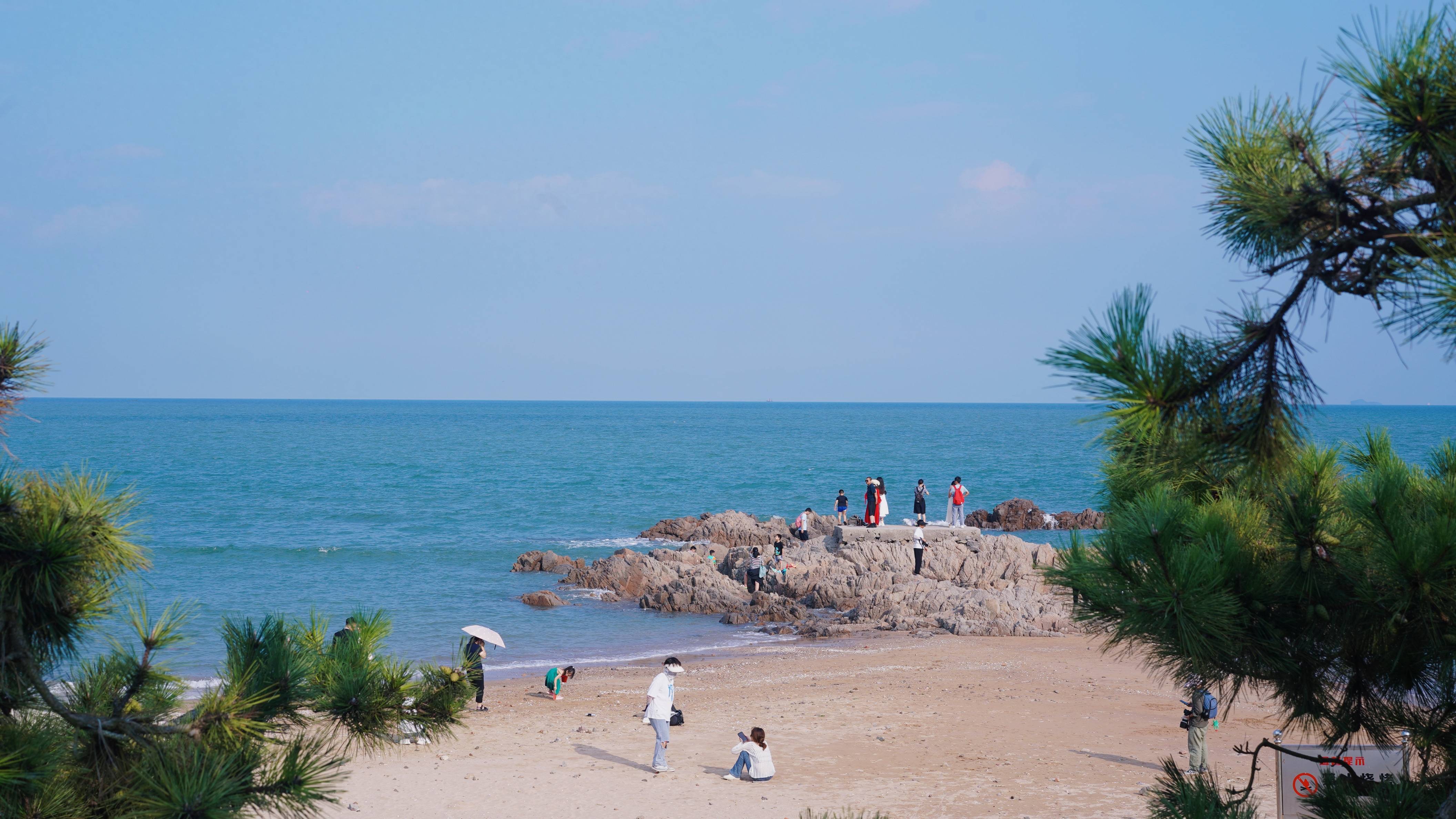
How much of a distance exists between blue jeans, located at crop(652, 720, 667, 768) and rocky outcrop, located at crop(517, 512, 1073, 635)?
1242 centimetres

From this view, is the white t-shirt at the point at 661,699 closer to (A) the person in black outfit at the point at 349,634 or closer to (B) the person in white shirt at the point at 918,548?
(A) the person in black outfit at the point at 349,634

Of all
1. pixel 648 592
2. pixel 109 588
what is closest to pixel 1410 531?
pixel 109 588

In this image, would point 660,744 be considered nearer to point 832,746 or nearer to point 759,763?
point 759,763

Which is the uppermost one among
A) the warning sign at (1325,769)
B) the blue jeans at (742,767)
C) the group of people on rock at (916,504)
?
the warning sign at (1325,769)

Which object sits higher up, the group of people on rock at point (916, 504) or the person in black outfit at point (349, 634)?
the person in black outfit at point (349, 634)

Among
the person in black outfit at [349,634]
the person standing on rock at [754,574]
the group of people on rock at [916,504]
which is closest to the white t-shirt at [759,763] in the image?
the person in black outfit at [349,634]

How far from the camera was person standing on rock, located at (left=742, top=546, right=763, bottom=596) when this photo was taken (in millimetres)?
28641

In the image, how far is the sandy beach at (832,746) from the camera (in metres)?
11.5

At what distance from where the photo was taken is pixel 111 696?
414 cm

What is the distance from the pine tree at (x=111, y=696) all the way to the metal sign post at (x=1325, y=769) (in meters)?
4.11

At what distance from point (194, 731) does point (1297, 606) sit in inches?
170

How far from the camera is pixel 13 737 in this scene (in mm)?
3732

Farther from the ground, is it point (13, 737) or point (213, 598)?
point (13, 737)

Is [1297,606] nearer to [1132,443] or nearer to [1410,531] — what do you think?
[1410,531]
